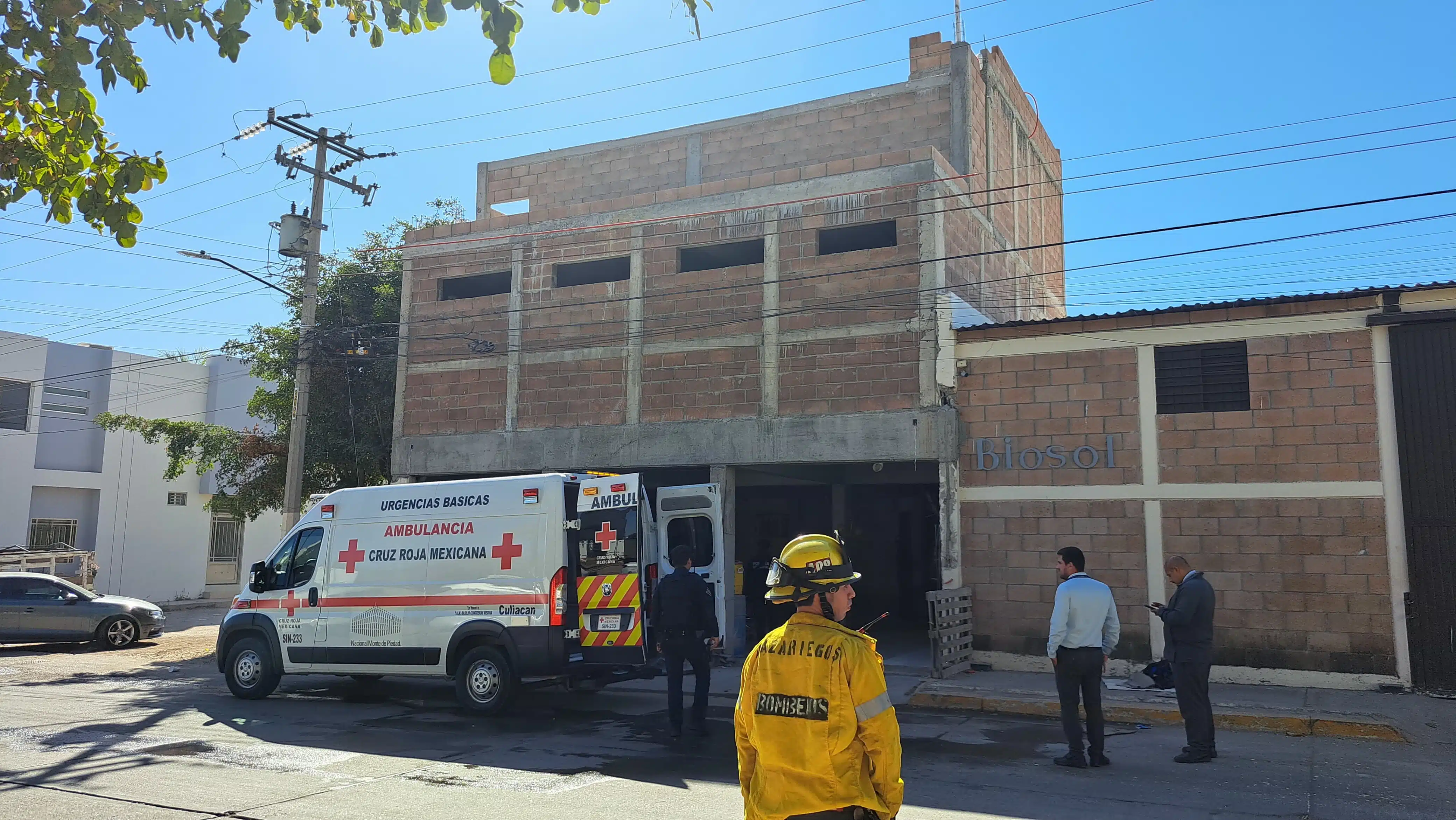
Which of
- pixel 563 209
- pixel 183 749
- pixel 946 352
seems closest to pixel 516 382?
pixel 563 209

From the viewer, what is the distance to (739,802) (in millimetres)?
6691

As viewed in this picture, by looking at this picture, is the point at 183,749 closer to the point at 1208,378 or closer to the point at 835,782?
the point at 835,782

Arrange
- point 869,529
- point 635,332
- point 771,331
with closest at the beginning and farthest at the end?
point 771,331 → point 635,332 → point 869,529

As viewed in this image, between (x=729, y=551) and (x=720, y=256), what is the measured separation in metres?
5.03

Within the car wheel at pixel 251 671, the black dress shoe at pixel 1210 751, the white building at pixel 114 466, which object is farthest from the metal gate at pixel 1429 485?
the white building at pixel 114 466

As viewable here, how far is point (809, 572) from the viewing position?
3473mm

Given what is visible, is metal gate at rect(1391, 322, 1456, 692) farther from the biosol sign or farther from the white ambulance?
the white ambulance

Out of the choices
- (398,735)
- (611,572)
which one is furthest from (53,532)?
(611,572)

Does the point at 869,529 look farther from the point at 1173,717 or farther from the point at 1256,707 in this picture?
the point at 1173,717

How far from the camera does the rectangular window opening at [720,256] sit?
1614 centimetres

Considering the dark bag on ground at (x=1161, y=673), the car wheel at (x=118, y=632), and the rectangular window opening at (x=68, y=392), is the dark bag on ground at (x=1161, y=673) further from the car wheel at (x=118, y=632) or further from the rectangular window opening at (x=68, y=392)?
the rectangular window opening at (x=68, y=392)

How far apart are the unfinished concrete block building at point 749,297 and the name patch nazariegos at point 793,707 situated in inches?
426

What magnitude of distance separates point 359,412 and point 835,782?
61.3 ft

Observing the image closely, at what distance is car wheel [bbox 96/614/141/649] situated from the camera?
18.3m
